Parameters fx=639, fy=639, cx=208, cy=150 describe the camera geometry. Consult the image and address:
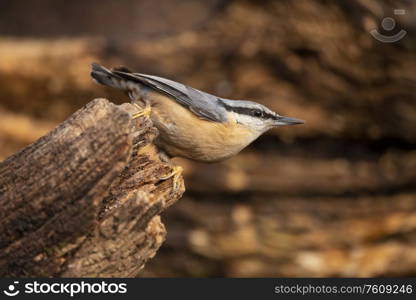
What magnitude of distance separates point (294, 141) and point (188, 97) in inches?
125

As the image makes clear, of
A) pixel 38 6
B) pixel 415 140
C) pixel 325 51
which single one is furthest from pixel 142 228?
pixel 38 6

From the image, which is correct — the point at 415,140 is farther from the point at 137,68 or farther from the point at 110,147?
the point at 110,147

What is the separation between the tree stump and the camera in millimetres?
2859

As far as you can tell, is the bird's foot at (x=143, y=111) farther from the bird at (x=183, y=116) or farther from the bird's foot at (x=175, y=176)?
the bird's foot at (x=175, y=176)

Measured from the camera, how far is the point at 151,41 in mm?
7027

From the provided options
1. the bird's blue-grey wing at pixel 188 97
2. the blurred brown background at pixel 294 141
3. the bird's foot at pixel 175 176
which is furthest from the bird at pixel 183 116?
the blurred brown background at pixel 294 141

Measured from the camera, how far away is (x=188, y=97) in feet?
13.1

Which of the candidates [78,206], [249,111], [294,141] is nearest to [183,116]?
[249,111]

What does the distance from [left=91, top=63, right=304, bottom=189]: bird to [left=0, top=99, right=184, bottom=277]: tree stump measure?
92 centimetres

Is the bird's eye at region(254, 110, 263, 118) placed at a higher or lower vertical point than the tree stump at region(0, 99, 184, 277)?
higher

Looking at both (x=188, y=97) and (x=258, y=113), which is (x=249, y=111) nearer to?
(x=258, y=113)

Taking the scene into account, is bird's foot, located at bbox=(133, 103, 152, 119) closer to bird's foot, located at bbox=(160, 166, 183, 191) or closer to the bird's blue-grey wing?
the bird's blue-grey wing

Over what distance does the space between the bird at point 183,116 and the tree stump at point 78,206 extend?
3.01 ft

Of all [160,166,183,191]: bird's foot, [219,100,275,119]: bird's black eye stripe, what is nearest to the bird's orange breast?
[219,100,275,119]: bird's black eye stripe
